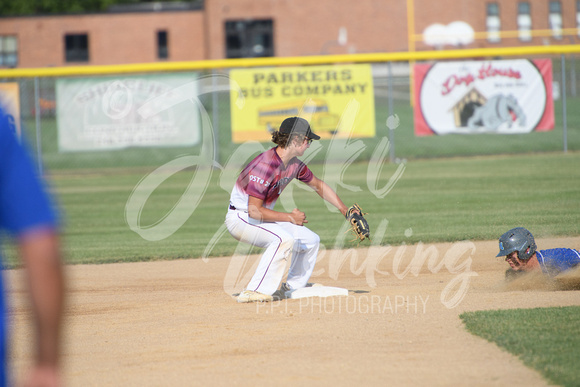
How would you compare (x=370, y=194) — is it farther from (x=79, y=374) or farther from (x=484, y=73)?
(x=79, y=374)

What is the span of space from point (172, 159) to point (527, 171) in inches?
362

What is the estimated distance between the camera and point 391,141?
55.9ft

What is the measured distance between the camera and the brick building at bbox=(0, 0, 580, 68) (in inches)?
1535

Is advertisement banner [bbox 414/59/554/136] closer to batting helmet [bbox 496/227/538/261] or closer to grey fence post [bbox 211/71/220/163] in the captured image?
grey fence post [bbox 211/71/220/163]

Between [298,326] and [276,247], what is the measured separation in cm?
86

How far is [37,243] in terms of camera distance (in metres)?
1.84

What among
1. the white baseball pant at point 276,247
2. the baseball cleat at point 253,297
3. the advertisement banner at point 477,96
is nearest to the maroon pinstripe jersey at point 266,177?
the white baseball pant at point 276,247

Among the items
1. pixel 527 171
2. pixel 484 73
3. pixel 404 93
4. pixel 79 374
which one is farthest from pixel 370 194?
pixel 404 93

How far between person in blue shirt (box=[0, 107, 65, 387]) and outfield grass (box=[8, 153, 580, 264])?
7073mm

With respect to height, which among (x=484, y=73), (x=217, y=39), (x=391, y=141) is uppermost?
(x=217, y=39)

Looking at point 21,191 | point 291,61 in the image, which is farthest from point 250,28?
point 21,191

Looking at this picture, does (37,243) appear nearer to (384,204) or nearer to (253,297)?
(253,297)

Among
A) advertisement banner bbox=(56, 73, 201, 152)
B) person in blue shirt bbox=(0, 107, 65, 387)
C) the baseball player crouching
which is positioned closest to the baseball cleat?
the baseball player crouching

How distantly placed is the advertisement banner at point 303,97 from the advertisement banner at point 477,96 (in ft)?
4.53
